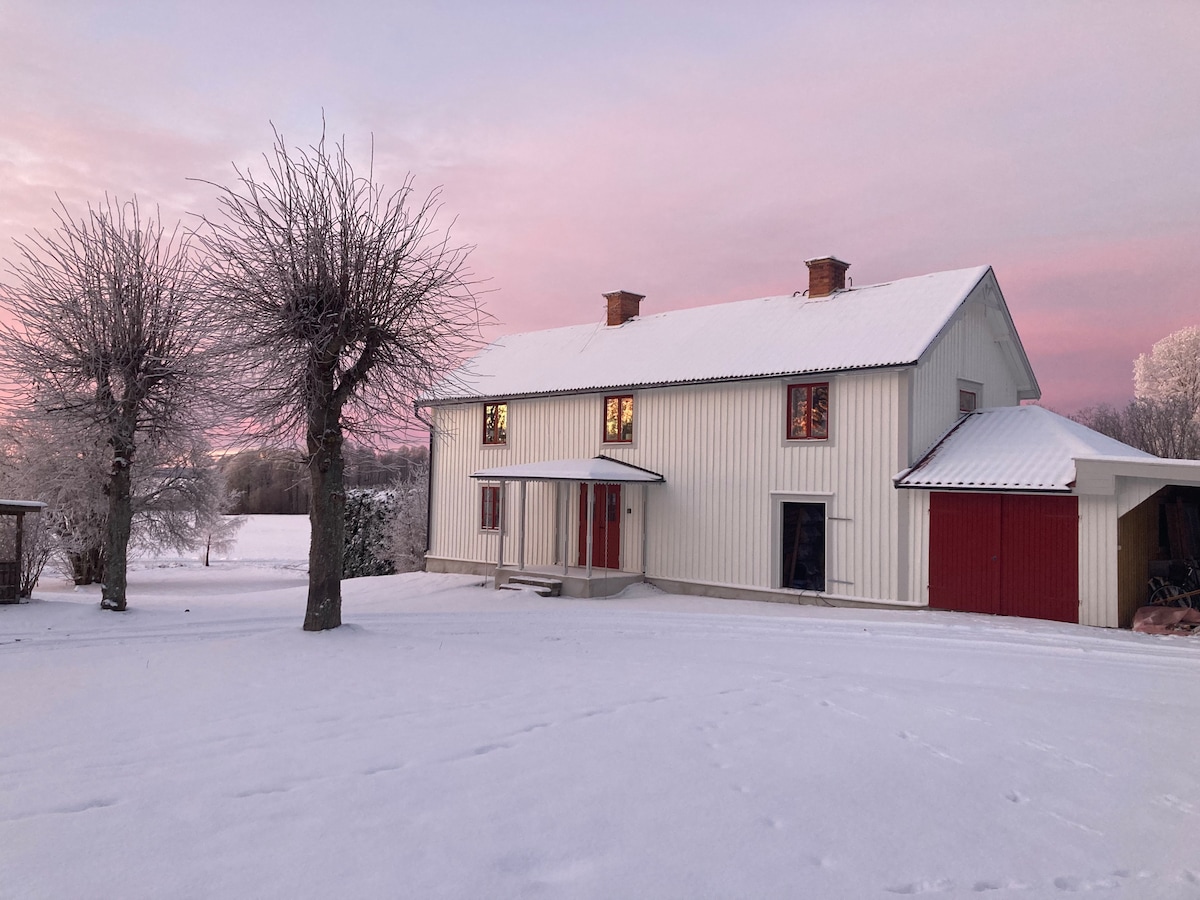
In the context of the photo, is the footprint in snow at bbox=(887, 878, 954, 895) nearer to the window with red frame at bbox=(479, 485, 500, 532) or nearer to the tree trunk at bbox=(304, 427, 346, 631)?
the tree trunk at bbox=(304, 427, 346, 631)

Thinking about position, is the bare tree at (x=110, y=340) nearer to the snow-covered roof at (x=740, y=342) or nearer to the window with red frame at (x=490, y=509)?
the snow-covered roof at (x=740, y=342)

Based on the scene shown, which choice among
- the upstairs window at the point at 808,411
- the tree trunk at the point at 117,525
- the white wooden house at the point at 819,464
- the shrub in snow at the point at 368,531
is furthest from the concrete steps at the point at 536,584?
the shrub in snow at the point at 368,531

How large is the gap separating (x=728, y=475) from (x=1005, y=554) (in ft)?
19.1

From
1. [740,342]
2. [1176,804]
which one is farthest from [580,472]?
[1176,804]

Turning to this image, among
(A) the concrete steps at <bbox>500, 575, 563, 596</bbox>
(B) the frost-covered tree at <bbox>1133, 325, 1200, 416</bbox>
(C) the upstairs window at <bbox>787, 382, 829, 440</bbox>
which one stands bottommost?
(A) the concrete steps at <bbox>500, 575, 563, 596</bbox>

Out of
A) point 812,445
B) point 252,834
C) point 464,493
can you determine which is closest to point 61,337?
point 464,493

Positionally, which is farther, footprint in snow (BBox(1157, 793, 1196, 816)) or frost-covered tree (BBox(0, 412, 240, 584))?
frost-covered tree (BBox(0, 412, 240, 584))

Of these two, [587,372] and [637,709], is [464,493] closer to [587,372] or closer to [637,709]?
[587,372]

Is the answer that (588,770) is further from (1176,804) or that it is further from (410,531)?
(410,531)

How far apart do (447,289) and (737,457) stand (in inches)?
322

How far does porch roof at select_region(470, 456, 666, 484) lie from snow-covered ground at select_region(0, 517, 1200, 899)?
23.3ft

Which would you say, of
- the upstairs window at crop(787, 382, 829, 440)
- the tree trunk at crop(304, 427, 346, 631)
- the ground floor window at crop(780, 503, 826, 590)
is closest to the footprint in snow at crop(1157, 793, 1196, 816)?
the tree trunk at crop(304, 427, 346, 631)

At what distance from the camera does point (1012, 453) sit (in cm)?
1529

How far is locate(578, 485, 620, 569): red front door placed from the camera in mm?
20125
